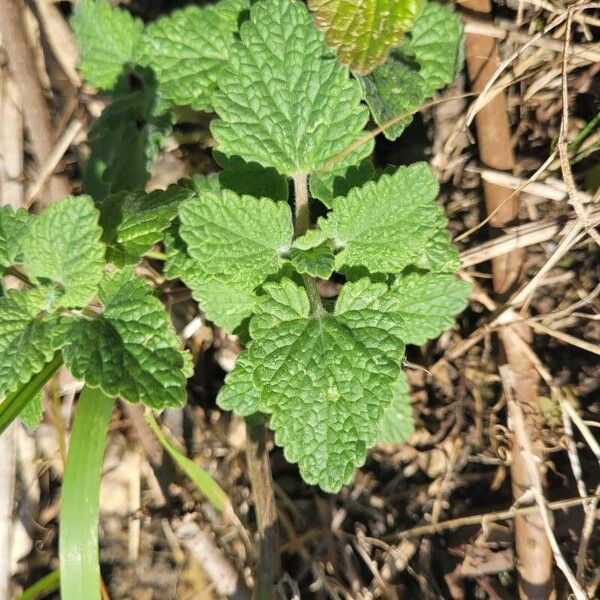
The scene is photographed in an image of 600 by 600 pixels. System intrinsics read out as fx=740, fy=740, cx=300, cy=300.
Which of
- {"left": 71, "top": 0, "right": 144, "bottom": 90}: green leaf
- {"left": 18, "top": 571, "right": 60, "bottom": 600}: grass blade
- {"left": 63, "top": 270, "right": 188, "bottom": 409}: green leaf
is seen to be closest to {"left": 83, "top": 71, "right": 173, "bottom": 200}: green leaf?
{"left": 71, "top": 0, "right": 144, "bottom": 90}: green leaf

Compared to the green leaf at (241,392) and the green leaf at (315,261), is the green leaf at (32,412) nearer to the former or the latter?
the green leaf at (241,392)

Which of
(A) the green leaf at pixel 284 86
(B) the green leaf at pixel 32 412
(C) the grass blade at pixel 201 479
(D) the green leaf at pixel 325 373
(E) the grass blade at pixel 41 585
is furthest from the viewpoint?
(E) the grass blade at pixel 41 585

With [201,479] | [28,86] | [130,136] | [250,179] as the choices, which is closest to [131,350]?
[250,179]

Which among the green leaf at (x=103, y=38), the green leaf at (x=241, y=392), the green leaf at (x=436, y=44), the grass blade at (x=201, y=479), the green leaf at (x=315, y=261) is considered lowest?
the grass blade at (x=201, y=479)

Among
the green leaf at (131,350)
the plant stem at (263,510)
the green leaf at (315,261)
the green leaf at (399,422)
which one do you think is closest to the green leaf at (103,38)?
the green leaf at (131,350)

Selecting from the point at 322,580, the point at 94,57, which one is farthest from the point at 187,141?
the point at 322,580

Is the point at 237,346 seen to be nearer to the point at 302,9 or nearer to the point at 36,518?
the point at 36,518

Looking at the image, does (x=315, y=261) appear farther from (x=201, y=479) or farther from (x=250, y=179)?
(x=201, y=479)
